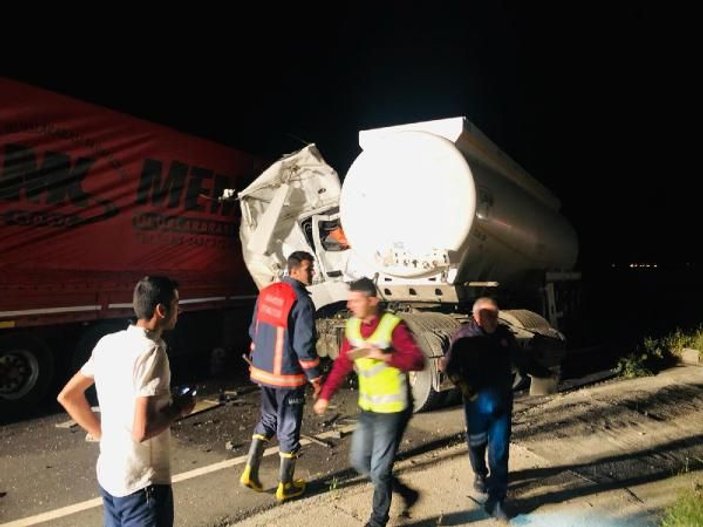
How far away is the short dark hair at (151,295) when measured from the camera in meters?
2.16

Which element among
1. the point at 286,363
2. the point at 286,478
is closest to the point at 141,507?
the point at 286,363

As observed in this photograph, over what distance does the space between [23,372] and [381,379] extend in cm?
475

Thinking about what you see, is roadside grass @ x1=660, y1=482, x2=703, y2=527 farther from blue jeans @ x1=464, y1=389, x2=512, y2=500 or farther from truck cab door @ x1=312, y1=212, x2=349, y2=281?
truck cab door @ x1=312, y1=212, x2=349, y2=281

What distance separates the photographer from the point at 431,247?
6480 mm

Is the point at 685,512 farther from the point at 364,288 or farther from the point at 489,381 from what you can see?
the point at 364,288

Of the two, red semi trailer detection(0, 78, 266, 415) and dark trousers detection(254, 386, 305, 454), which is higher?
red semi trailer detection(0, 78, 266, 415)

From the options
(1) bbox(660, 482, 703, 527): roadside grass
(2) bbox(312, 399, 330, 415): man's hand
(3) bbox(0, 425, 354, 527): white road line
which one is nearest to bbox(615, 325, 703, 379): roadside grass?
(1) bbox(660, 482, 703, 527): roadside grass

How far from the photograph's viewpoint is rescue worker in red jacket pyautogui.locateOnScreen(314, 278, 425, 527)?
132 inches

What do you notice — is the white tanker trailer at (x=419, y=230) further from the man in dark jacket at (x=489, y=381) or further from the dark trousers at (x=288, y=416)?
the dark trousers at (x=288, y=416)

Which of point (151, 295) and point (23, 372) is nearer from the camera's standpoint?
point (151, 295)

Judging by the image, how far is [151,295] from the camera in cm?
218

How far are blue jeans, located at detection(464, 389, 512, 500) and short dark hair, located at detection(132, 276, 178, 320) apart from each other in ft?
7.58

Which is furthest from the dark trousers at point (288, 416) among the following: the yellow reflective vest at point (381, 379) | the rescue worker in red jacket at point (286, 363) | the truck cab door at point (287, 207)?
the truck cab door at point (287, 207)

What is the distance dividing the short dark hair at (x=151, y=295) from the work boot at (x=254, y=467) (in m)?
2.17
